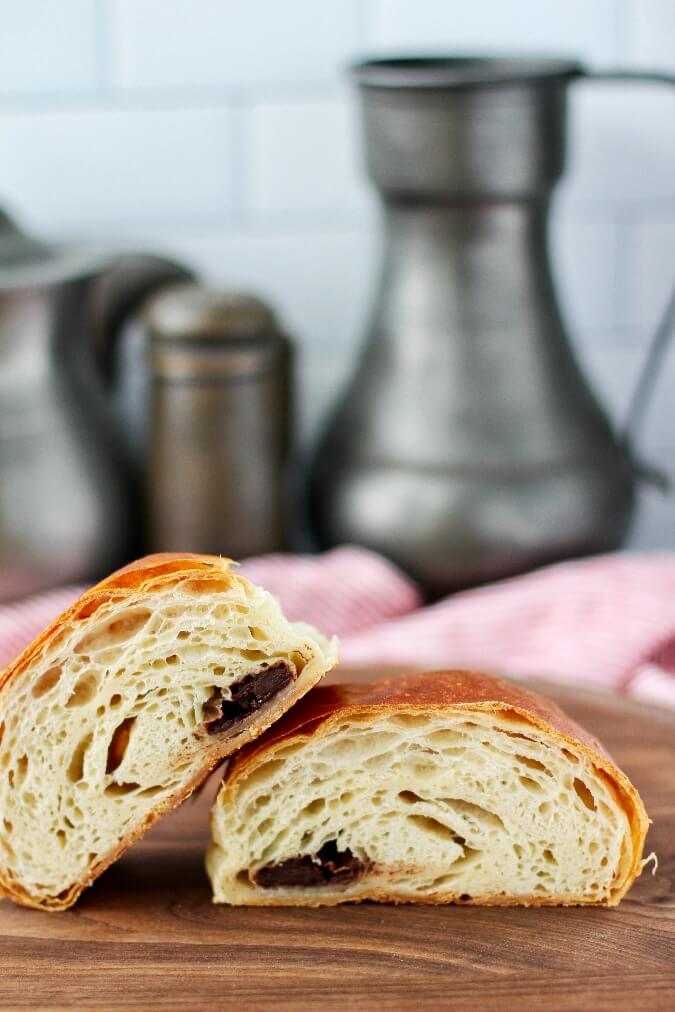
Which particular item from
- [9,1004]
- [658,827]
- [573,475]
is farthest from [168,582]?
[573,475]

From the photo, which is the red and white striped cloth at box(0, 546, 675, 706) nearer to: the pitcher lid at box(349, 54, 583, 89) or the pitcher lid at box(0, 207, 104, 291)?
the pitcher lid at box(0, 207, 104, 291)

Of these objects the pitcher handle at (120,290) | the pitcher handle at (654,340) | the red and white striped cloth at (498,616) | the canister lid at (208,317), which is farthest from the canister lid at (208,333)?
the pitcher handle at (654,340)

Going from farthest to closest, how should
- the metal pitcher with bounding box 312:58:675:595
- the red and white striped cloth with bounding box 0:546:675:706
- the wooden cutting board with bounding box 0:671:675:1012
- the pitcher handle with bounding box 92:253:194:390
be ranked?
the pitcher handle with bounding box 92:253:194:390, the metal pitcher with bounding box 312:58:675:595, the red and white striped cloth with bounding box 0:546:675:706, the wooden cutting board with bounding box 0:671:675:1012

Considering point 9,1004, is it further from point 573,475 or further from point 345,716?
point 573,475

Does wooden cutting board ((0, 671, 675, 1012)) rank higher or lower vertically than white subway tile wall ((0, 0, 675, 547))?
lower

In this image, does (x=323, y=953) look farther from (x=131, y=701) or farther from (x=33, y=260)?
(x=33, y=260)

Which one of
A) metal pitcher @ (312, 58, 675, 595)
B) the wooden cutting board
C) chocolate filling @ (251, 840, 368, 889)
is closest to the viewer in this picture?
the wooden cutting board

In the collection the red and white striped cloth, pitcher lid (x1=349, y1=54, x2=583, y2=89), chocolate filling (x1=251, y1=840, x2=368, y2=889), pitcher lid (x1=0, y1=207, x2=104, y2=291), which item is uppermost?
pitcher lid (x1=349, y1=54, x2=583, y2=89)

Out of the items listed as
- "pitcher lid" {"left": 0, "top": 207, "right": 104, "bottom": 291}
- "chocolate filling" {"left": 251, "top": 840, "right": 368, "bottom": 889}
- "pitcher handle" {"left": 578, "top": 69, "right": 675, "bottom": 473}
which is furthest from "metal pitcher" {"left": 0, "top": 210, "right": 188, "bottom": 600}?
"chocolate filling" {"left": 251, "top": 840, "right": 368, "bottom": 889}
